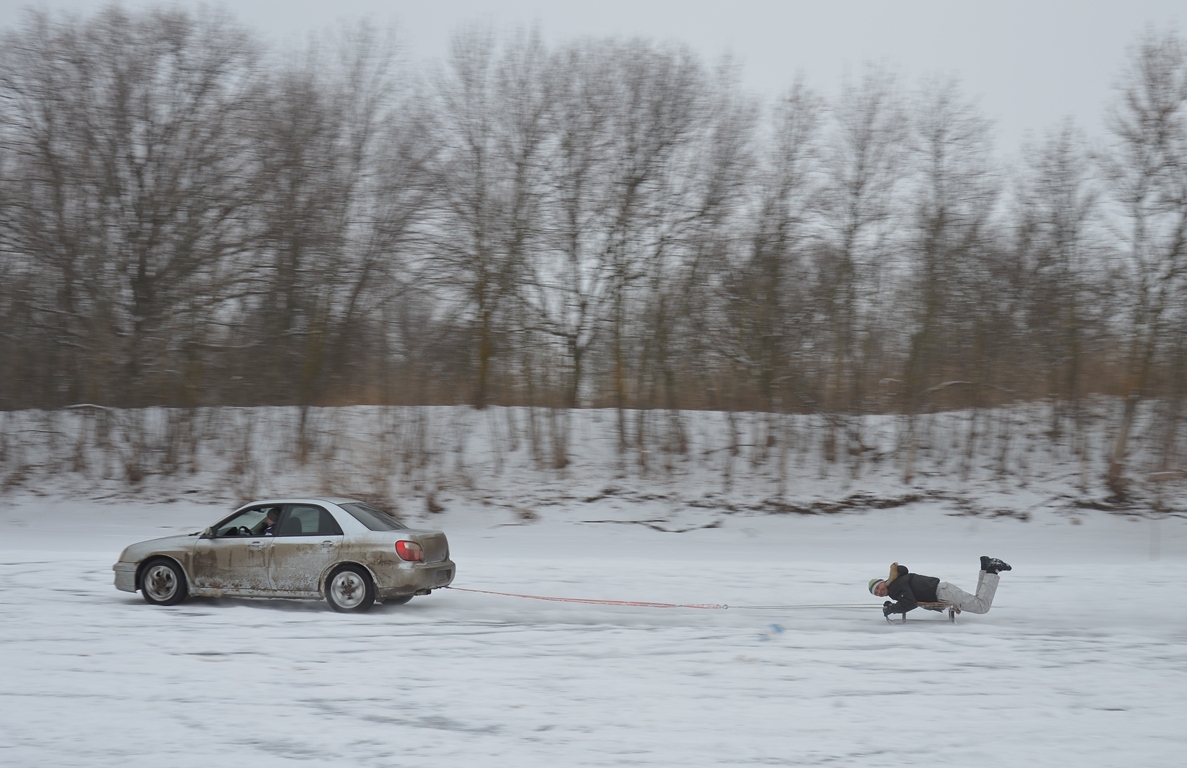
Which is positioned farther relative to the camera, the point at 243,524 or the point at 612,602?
the point at 612,602

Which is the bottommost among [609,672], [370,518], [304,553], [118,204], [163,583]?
[609,672]

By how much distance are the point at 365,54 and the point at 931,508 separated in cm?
2206

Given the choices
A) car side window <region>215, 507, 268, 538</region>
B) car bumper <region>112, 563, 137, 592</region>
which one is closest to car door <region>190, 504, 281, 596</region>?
car side window <region>215, 507, 268, 538</region>

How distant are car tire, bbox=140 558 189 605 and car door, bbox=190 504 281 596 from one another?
0.20 meters

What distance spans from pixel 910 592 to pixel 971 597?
0.77 metres

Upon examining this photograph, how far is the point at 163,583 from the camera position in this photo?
12008mm

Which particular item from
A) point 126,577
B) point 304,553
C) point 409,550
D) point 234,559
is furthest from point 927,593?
point 126,577

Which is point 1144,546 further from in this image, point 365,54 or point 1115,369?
point 365,54

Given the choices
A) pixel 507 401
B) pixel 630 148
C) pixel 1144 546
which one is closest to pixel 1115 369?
pixel 1144 546

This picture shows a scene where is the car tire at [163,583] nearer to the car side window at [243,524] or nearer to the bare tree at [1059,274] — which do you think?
the car side window at [243,524]

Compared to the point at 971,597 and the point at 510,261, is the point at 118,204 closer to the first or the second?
the point at 510,261

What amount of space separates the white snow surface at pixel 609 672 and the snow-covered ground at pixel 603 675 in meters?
0.03

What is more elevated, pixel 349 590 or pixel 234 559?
pixel 234 559

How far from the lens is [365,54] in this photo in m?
30.6
